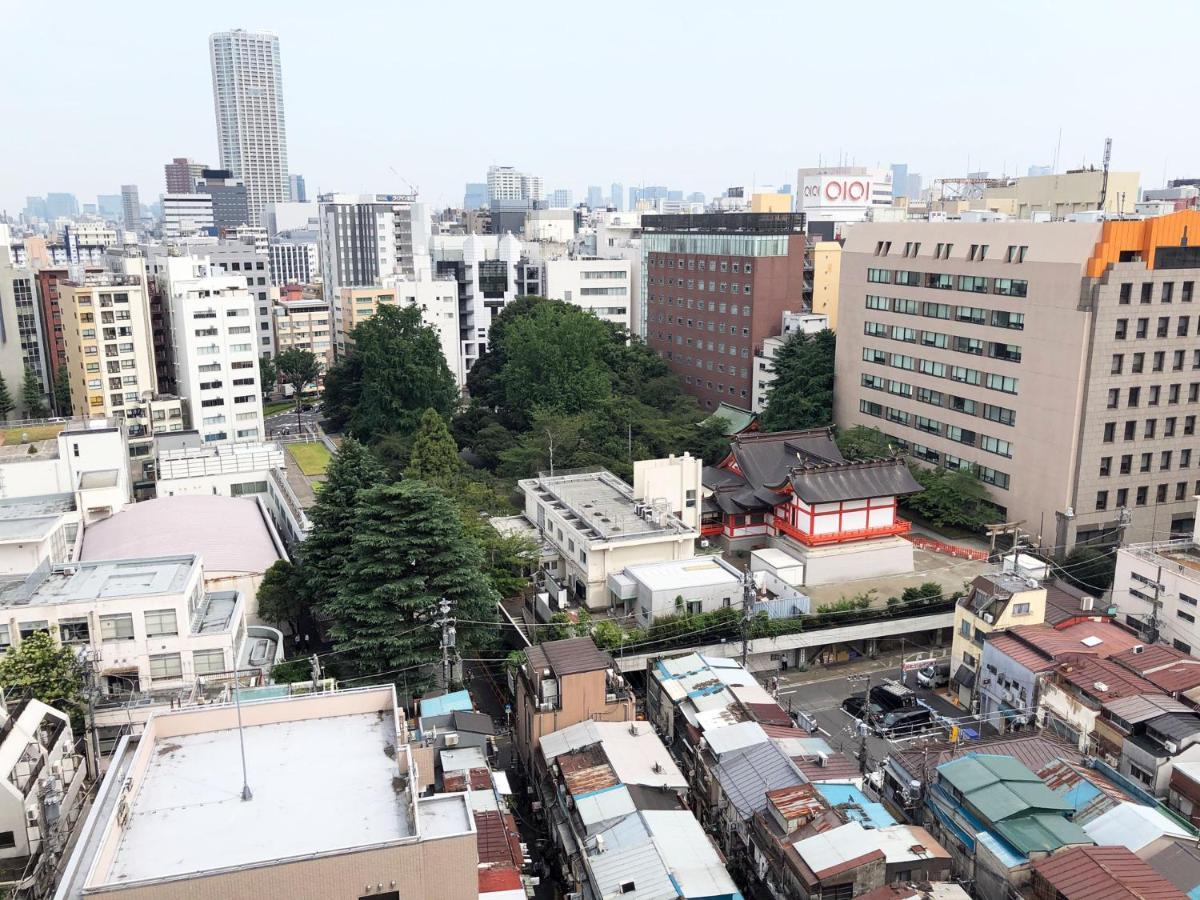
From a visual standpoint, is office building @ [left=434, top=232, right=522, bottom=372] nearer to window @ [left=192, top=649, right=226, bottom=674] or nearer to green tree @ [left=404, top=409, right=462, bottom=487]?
green tree @ [left=404, top=409, right=462, bottom=487]

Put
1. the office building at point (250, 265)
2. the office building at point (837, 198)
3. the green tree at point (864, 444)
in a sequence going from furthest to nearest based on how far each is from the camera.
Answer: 1. the office building at point (837, 198)
2. the office building at point (250, 265)
3. the green tree at point (864, 444)

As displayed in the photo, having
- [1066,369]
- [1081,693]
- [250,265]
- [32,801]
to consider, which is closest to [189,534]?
[32,801]

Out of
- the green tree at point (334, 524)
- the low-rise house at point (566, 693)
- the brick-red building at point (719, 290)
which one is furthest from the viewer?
the brick-red building at point (719, 290)

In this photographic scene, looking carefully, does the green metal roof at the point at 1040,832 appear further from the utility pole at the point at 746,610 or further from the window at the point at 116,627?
the window at the point at 116,627

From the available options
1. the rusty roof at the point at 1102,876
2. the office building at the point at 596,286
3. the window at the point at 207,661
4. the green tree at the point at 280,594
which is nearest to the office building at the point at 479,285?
the office building at the point at 596,286

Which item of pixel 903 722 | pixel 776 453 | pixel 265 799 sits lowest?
pixel 903 722

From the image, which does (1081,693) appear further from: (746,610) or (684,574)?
Answer: (684,574)
